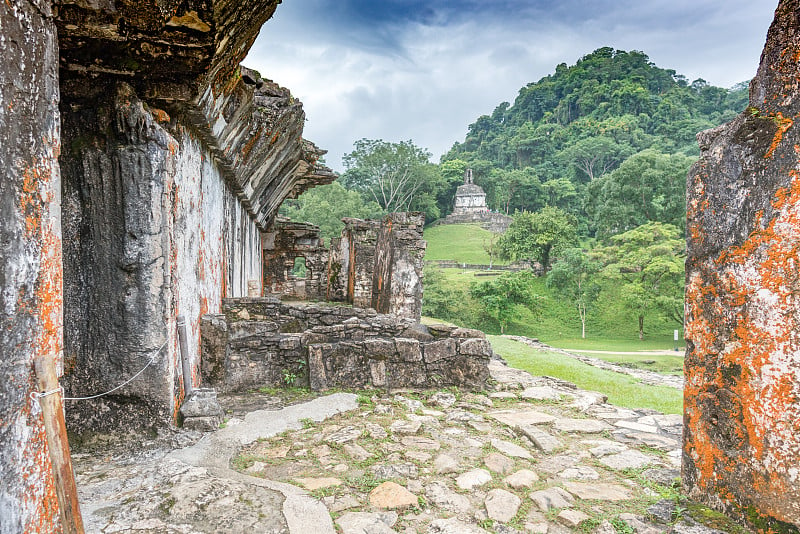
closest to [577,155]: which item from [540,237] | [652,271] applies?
[540,237]

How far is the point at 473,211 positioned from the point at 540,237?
26129mm

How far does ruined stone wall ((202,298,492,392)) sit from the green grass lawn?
1367 inches

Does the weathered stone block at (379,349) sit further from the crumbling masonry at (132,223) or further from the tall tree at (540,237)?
the tall tree at (540,237)

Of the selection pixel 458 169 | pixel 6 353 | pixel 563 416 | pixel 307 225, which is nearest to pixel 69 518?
pixel 6 353

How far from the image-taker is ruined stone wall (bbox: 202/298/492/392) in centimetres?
542

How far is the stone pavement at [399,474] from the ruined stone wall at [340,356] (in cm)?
61

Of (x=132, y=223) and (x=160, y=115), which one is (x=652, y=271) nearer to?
(x=160, y=115)

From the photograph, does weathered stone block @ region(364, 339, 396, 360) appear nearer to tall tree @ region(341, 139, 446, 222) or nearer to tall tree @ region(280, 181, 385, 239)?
tall tree @ region(280, 181, 385, 239)

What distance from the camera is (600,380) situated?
7707 millimetres

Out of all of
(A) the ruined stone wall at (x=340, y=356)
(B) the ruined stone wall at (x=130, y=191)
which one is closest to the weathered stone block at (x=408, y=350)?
(A) the ruined stone wall at (x=340, y=356)

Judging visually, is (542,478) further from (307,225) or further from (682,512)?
(307,225)

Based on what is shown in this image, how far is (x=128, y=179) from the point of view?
3.56 meters

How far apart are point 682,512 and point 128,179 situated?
4.20 metres

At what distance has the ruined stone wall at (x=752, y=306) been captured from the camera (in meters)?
2.20
